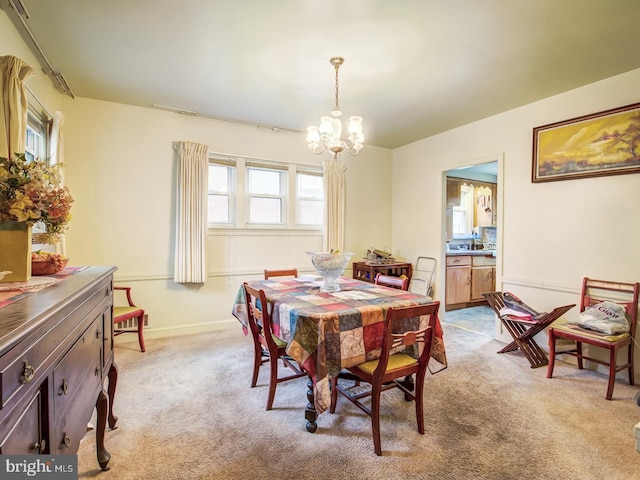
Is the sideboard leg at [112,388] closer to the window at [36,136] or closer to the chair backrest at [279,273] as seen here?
the chair backrest at [279,273]

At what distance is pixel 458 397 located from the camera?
2.38 m

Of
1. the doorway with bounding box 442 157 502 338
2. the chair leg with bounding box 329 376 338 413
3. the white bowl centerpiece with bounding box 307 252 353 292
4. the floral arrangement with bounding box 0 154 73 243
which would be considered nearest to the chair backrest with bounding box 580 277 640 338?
the doorway with bounding box 442 157 502 338

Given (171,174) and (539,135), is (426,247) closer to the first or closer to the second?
(539,135)

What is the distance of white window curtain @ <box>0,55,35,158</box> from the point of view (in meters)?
1.92

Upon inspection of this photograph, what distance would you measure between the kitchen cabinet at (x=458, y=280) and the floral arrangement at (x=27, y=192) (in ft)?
15.4

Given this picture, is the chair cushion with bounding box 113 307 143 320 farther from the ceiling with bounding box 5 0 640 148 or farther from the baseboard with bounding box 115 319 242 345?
the ceiling with bounding box 5 0 640 148

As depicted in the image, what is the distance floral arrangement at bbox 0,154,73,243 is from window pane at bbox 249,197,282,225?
2732 mm

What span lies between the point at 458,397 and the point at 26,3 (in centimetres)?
387

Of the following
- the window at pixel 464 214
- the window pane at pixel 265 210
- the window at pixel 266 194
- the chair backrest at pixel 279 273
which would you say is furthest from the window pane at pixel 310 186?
the window at pixel 464 214

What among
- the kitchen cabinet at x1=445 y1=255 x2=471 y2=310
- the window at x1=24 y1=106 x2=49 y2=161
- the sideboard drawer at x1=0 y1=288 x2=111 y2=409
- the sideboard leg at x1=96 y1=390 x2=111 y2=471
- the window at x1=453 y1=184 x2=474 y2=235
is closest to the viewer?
the sideboard drawer at x1=0 y1=288 x2=111 y2=409

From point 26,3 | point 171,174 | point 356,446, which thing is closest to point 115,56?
point 26,3

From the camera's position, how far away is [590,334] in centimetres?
251

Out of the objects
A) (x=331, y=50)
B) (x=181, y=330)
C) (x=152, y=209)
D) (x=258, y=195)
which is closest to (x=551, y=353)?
(x=331, y=50)

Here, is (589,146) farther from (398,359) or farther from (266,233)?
(266,233)
